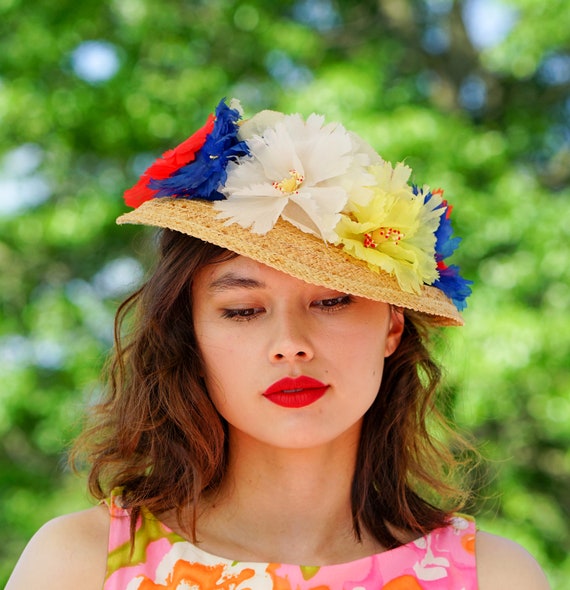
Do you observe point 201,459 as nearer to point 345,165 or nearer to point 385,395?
point 385,395

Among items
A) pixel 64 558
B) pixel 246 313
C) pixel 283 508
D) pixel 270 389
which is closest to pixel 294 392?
pixel 270 389

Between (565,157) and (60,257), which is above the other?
(565,157)

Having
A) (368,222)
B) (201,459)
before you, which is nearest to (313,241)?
(368,222)

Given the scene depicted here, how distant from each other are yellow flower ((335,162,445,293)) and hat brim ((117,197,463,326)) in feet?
0.08

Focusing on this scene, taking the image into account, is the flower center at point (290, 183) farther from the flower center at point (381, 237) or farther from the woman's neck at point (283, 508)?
the woman's neck at point (283, 508)

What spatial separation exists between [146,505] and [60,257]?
5734mm

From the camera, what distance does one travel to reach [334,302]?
2111mm

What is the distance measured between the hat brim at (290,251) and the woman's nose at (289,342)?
90 millimetres

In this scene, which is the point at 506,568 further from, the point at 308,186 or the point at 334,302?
the point at 308,186

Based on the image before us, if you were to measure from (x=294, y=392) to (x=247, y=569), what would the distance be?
37 centimetres

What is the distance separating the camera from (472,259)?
6.20 m

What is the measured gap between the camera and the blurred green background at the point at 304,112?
19.9 ft

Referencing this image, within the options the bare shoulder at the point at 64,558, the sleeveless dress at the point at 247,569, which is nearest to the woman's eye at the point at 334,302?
the sleeveless dress at the point at 247,569

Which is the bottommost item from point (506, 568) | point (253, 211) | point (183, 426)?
point (506, 568)
